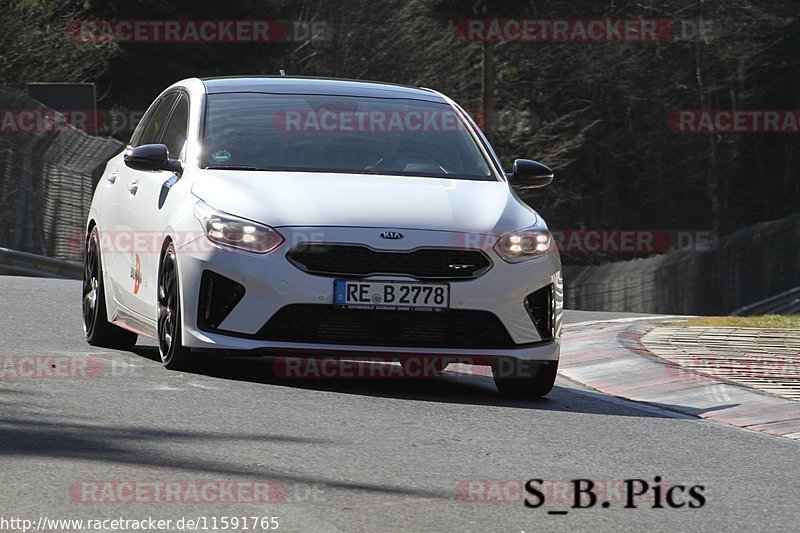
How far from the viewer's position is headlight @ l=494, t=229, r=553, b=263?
28.9 feet

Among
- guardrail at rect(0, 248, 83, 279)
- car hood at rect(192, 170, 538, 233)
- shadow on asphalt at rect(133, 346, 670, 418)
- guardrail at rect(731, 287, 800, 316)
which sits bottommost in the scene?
guardrail at rect(731, 287, 800, 316)

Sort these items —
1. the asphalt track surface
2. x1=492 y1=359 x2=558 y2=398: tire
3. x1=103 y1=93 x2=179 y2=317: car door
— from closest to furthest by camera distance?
the asphalt track surface
x1=492 y1=359 x2=558 y2=398: tire
x1=103 y1=93 x2=179 y2=317: car door

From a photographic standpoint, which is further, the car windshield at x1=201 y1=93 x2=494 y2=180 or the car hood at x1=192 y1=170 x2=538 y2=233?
the car windshield at x1=201 y1=93 x2=494 y2=180

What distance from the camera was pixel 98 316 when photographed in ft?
35.1

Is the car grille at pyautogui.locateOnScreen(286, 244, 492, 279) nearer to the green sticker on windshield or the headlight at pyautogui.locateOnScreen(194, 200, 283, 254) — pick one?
the headlight at pyautogui.locateOnScreen(194, 200, 283, 254)

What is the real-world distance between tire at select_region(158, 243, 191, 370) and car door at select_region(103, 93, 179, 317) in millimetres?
417

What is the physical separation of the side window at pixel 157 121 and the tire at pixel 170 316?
1683 mm

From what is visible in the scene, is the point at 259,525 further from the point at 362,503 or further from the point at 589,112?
the point at 589,112

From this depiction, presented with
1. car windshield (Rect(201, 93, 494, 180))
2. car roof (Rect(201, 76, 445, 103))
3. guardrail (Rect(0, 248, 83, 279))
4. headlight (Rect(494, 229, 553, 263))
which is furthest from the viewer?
guardrail (Rect(0, 248, 83, 279))

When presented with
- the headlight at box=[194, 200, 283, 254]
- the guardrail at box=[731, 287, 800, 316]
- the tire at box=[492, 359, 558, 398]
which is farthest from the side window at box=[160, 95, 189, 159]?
the guardrail at box=[731, 287, 800, 316]

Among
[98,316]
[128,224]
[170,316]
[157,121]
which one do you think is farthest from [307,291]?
[157,121]

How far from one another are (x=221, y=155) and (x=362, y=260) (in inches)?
53.1

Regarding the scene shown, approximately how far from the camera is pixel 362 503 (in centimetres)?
591

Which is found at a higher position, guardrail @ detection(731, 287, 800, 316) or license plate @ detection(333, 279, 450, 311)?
license plate @ detection(333, 279, 450, 311)
